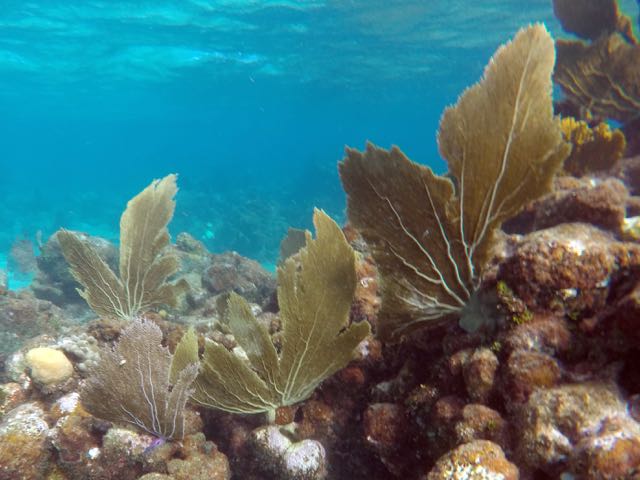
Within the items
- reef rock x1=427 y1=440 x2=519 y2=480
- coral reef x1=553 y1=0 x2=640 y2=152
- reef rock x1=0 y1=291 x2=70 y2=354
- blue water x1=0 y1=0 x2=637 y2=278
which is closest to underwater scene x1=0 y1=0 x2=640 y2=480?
reef rock x1=427 y1=440 x2=519 y2=480

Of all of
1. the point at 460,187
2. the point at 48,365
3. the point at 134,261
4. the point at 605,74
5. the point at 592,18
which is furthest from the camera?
the point at 592,18

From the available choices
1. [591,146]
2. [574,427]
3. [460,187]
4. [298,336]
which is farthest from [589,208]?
[591,146]

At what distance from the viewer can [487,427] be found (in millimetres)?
1835

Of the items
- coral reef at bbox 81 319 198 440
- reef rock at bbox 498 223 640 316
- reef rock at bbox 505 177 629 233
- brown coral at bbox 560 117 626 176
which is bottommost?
coral reef at bbox 81 319 198 440

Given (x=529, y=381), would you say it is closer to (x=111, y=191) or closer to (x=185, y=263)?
(x=185, y=263)

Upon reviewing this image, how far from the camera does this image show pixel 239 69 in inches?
1437

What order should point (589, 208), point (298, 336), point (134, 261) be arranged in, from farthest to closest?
point (134, 261)
point (589, 208)
point (298, 336)

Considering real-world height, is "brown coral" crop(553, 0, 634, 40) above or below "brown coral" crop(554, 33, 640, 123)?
above

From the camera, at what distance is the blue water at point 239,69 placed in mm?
23297

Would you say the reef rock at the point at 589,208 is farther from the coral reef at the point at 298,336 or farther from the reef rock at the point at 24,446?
the reef rock at the point at 24,446

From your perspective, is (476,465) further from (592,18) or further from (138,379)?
(592,18)

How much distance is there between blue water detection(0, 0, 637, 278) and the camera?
23.3 metres

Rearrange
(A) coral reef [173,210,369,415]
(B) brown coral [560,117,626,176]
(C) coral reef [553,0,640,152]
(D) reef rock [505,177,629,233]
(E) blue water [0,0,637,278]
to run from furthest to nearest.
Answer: (E) blue water [0,0,637,278] < (C) coral reef [553,0,640,152] < (B) brown coral [560,117,626,176] < (D) reef rock [505,177,629,233] < (A) coral reef [173,210,369,415]

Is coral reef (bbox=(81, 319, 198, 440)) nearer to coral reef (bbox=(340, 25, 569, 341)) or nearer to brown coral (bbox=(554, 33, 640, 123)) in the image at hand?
coral reef (bbox=(340, 25, 569, 341))
